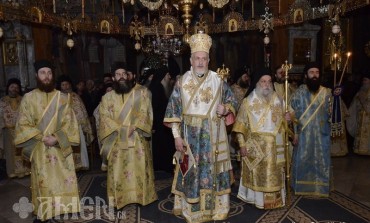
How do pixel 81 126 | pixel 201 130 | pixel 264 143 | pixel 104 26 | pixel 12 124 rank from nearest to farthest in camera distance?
pixel 201 130 → pixel 264 143 → pixel 12 124 → pixel 81 126 → pixel 104 26

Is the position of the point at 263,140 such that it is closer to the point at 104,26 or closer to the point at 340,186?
the point at 340,186

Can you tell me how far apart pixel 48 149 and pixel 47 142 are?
6.6 inches

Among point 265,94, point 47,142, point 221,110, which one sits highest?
point 265,94

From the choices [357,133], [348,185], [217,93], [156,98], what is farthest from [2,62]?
[357,133]

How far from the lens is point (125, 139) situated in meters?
4.32

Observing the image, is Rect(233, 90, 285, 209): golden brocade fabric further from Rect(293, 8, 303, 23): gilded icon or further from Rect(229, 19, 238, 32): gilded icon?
Rect(229, 19, 238, 32): gilded icon

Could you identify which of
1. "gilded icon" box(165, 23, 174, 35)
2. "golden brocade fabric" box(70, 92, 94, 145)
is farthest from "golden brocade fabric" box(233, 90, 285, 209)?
"golden brocade fabric" box(70, 92, 94, 145)

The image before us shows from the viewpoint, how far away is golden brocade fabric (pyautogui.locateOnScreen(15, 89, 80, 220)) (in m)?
3.87

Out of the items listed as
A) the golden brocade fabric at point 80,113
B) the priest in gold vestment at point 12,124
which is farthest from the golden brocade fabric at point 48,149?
the priest in gold vestment at point 12,124

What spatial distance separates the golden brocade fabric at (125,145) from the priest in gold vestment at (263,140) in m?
1.21

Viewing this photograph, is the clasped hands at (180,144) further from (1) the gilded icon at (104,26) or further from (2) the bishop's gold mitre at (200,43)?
(1) the gilded icon at (104,26)

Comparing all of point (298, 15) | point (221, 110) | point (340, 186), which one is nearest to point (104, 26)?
point (298, 15)

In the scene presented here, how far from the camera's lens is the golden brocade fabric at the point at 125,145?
4336 mm

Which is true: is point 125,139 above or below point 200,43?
below
